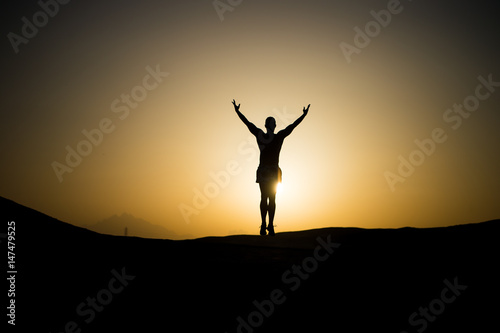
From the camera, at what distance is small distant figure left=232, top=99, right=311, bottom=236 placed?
338 inches

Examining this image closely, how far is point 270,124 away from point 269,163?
0.90 meters

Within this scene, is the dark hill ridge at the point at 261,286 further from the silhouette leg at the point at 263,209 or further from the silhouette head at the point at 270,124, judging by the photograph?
the silhouette head at the point at 270,124

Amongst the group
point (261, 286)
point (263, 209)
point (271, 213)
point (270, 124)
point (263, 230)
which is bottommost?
point (261, 286)

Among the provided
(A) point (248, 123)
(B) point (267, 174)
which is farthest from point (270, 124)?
(B) point (267, 174)

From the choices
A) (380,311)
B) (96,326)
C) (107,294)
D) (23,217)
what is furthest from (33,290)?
(380,311)

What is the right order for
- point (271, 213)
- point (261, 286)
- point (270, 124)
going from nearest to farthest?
point (261, 286), point (270, 124), point (271, 213)

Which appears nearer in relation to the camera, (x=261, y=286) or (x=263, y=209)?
(x=261, y=286)

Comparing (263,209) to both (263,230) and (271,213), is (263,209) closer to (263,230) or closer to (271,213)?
(271,213)

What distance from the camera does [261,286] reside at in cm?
391

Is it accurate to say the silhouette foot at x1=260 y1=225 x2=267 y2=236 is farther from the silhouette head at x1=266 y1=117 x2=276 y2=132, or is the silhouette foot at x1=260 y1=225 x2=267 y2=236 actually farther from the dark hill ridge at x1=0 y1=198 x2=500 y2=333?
the dark hill ridge at x1=0 y1=198 x2=500 y2=333

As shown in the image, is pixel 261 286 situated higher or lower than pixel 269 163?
lower

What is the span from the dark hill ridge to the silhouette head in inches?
149

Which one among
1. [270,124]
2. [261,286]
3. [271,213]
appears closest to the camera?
[261,286]

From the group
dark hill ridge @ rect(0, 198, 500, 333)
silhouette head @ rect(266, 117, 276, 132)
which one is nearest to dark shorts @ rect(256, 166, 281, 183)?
silhouette head @ rect(266, 117, 276, 132)
